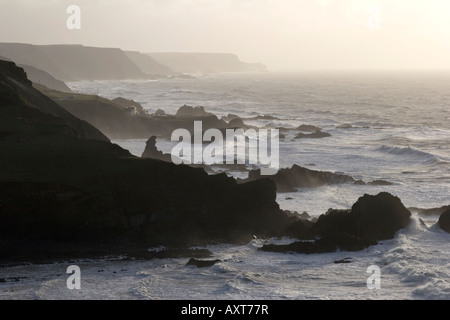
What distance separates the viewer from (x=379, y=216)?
3512 cm

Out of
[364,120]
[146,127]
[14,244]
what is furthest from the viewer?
[364,120]

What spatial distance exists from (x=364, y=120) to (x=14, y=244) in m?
91.8

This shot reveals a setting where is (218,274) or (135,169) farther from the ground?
(135,169)

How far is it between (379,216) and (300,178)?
49.9 ft

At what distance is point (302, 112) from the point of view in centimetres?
13038

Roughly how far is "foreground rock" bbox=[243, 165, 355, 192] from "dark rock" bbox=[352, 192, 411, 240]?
1315cm

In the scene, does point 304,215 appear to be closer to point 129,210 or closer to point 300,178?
point 300,178

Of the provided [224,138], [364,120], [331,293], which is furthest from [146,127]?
[331,293]

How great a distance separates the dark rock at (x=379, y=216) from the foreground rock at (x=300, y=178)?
13150mm

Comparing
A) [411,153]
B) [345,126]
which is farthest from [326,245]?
[345,126]

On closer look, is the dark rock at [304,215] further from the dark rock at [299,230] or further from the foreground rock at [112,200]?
the dark rock at [299,230]

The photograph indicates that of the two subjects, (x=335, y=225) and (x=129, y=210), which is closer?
(x=129, y=210)
